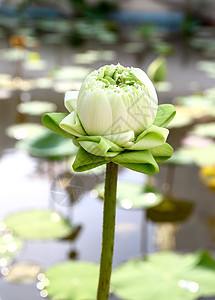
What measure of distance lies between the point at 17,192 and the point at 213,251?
60 centimetres

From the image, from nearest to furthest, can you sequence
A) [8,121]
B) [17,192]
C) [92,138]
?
[92,138] → [17,192] → [8,121]

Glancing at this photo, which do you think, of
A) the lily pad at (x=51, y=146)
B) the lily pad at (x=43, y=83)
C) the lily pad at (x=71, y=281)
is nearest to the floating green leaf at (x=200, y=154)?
the lily pad at (x=51, y=146)

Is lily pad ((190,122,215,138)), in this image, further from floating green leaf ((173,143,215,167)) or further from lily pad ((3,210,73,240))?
lily pad ((3,210,73,240))

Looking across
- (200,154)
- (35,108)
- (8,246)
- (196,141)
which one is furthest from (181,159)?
(35,108)

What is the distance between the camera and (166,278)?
2.96 ft

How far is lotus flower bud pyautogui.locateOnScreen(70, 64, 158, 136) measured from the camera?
0.41 metres

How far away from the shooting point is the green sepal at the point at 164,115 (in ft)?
1.54

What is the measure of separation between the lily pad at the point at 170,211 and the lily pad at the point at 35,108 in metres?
0.87

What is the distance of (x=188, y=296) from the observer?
0.86 meters

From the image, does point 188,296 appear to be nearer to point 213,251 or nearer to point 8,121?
point 213,251

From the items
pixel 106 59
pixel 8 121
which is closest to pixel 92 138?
pixel 8 121

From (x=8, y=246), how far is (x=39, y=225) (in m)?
0.12

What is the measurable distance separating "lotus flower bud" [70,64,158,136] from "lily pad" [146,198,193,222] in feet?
2.77

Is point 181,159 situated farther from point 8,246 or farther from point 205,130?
point 8,246
